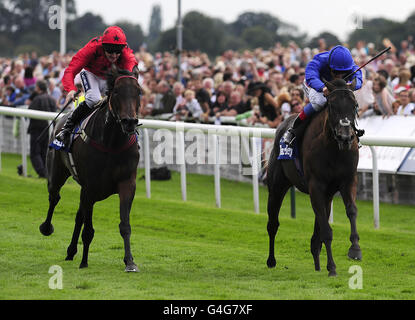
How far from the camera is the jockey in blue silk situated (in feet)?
24.1

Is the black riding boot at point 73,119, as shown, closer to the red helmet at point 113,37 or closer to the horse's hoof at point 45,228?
the red helmet at point 113,37

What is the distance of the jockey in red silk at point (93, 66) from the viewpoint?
765cm

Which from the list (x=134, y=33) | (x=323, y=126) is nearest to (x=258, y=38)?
(x=134, y=33)

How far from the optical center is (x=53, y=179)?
8820 millimetres

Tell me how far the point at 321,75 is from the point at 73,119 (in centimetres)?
227

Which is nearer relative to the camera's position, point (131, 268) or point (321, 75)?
point (131, 268)

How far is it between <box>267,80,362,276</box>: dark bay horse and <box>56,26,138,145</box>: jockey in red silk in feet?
5.62

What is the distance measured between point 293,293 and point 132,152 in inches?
78.7

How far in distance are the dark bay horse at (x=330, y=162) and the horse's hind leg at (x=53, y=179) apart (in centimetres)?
237

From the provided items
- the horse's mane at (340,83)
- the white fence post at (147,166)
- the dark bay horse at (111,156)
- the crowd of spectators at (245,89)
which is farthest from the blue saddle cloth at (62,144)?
the crowd of spectators at (245,89)

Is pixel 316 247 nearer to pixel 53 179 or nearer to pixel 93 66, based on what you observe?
pixel 93 66

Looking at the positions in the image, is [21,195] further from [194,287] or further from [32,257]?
[194,287]

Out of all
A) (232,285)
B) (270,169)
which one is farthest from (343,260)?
(232,285)
